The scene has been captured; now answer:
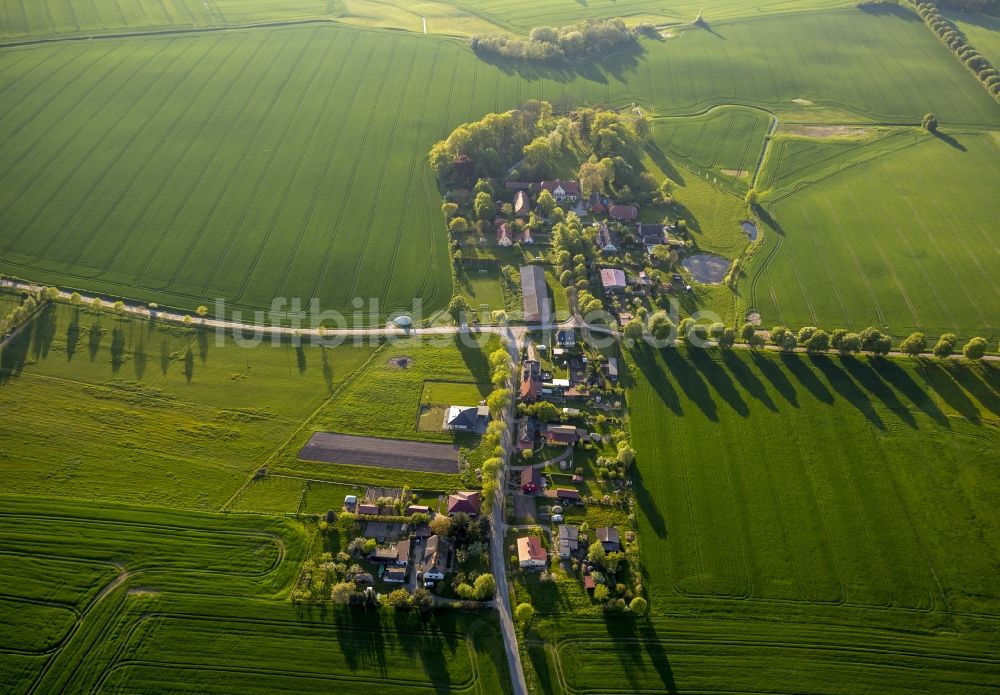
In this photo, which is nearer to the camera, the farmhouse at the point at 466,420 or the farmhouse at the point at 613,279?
the farmhouse at the point at 466,420

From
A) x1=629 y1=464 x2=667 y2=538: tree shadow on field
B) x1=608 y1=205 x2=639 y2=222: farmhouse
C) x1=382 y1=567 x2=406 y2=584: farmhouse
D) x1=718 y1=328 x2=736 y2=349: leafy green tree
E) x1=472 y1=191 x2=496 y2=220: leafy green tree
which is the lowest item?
x1=382 y1=567 x2=406 y2=584: farmhouse

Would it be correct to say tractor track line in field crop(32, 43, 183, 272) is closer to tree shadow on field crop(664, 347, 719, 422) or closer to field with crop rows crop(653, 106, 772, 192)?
tree shadow on field crop(664, 347, 719, 422)

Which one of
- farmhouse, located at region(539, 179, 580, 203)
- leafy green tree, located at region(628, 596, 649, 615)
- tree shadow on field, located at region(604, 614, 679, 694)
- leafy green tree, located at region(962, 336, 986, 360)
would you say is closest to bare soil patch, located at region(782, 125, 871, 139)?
farmhouse, located at region(539, 179, 580, 203)

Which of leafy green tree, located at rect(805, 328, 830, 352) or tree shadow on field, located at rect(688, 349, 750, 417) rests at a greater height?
leafy green tree, located at rect(805, 328, 830, 352)

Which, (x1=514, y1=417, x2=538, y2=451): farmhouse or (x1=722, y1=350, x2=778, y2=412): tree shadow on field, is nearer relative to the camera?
(x1=514, y1=417, x2=538, y2=451): farmhouse

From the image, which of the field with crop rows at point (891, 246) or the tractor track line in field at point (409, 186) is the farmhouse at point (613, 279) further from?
the tractor track line in field at point (409, 186)

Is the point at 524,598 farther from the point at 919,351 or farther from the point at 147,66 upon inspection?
the point at 147,66

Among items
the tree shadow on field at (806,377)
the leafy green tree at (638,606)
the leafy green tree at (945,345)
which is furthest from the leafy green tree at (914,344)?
the leafy green tree at (638,606)
